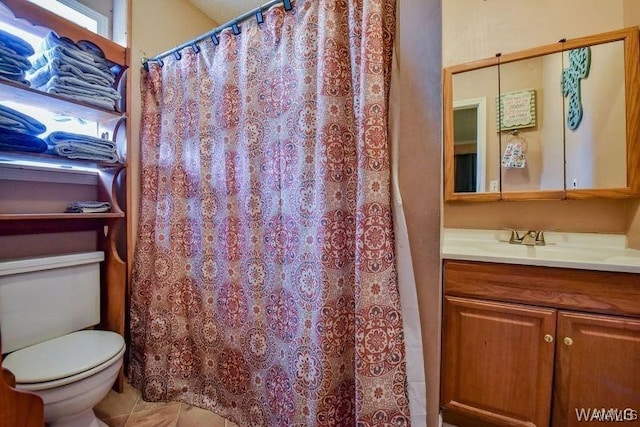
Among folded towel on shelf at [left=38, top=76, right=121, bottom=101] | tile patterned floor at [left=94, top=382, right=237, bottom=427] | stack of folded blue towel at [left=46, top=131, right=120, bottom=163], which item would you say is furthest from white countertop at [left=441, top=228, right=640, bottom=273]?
folded towel on shelf at [left=38, top=76, right=121, bottom=101]

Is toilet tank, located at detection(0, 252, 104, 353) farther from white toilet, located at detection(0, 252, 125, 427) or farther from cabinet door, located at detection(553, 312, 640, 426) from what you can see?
cabinet door, located at detection(553, 312, 640, 426)

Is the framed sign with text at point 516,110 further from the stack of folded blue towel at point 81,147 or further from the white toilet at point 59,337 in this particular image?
the white toilet at point 59,337

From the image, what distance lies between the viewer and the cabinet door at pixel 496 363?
40.1 inches

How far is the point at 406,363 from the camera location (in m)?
0.83

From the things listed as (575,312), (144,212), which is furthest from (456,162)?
(144,212)

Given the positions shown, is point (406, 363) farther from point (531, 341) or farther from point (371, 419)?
point (531, 341)

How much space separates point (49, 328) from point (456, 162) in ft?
7.35

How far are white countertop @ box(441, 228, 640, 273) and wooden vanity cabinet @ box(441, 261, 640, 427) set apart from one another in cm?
3

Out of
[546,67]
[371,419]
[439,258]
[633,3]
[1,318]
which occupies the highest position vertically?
[633,3]

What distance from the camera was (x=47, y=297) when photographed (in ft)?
3.76

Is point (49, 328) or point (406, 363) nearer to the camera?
point (406, 363)

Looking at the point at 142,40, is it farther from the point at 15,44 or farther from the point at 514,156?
the point at 514,156

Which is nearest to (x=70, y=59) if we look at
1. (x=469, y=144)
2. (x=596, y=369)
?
(x=469, y=144)

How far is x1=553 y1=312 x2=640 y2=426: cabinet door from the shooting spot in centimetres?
92
